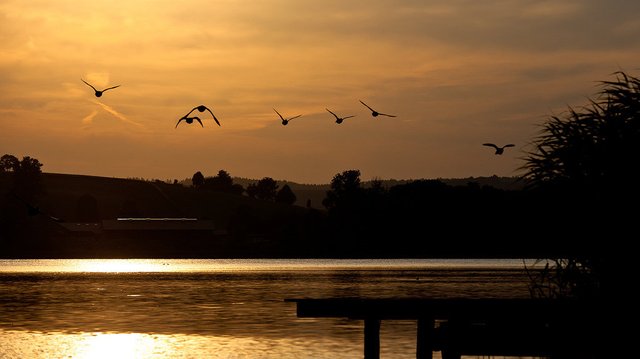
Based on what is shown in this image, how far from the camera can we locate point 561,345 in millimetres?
28266

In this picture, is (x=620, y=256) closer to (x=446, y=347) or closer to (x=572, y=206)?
(x=572, y=206)

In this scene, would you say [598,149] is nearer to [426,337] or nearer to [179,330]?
[426,337]

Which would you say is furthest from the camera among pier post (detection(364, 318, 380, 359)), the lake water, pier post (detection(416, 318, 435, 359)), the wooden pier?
the lake water

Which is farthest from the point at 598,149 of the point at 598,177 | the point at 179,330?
the point at 179,330

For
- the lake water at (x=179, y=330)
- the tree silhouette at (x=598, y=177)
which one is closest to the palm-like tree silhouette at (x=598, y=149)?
the tree silhouette at (x=598, y=177)

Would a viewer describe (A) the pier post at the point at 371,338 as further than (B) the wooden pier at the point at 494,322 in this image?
Yes

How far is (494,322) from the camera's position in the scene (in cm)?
2964

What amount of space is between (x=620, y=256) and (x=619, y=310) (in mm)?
1828

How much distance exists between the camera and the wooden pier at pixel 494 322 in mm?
27859

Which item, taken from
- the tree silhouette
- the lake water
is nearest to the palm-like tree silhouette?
the tree silhouette

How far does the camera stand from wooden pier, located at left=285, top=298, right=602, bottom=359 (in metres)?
27.9

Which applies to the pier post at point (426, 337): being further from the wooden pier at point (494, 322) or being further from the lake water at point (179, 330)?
the lake water at point (179, 330)

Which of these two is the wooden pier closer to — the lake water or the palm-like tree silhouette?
the palm-like tree silhouette

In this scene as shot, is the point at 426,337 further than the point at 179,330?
No
